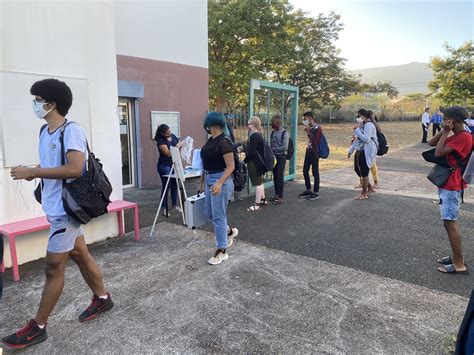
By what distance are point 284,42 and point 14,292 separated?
774 inches

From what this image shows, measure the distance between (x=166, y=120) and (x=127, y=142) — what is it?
1.15 metres

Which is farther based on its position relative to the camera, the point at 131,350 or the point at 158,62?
the point at 158,62

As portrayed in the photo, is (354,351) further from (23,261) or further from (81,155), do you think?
(23,261)

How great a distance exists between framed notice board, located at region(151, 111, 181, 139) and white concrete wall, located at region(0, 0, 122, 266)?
155 inches

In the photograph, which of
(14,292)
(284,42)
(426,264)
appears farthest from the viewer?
(284,42)

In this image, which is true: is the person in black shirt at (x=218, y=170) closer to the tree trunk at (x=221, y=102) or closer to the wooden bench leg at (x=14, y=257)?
the wooden bench leg at (x=14, y=257)

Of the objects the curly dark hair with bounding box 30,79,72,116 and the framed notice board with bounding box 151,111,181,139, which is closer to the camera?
the curly dark hair with bounding box 30,79,72,116

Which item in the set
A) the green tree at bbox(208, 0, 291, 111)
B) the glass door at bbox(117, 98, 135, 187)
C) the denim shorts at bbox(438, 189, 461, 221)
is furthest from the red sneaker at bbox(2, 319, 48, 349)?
the green tree at bbox(208, 0, 291, 111)

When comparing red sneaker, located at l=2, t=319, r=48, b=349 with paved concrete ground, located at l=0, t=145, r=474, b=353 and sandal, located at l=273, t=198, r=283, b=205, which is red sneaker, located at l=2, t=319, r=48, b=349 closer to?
paved concrete ground, located at l=0, t=145, r=474, b=353

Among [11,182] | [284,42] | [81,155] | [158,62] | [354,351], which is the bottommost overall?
[354,351]

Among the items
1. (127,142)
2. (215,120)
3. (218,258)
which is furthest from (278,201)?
(127,142)

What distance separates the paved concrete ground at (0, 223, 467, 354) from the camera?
2766 mm

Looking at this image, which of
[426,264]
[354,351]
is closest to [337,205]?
[426,264]

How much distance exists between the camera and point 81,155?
261cm
